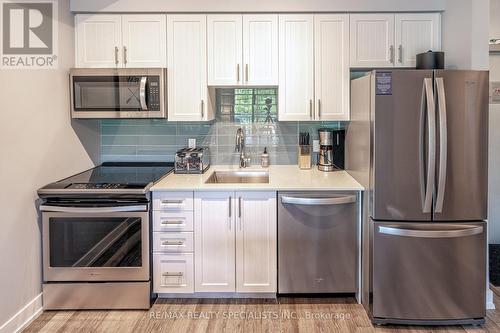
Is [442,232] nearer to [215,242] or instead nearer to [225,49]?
[215,242]

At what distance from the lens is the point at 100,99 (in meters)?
3.24

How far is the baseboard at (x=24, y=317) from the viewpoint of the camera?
2521mm

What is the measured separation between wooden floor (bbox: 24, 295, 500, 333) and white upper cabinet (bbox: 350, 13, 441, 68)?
1.84 m

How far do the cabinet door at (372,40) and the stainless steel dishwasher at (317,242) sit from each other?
1.09 m

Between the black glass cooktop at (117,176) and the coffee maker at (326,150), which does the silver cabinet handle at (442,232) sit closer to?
the coffee maker at (326,150)

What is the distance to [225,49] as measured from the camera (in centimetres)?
327

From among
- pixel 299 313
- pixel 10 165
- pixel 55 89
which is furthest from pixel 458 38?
pixel 10 165

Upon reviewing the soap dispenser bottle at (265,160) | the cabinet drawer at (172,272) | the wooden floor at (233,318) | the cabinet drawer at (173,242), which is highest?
the soap dispenser bottle at (265,160)

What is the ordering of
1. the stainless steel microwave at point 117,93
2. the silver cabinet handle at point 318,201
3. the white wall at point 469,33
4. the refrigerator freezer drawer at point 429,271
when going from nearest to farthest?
the refrigerator freezer drawer at point 429,271 → the white wall at point 469,33 → the silver cabinet handle at point 318,201 → the stainless steel microwave at point 117,93

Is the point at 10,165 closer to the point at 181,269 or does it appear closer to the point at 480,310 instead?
the point at 181,269

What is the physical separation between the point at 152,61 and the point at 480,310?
289cm

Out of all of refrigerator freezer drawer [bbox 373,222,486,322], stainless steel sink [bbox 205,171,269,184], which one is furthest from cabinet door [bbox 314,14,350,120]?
refrigerator freezer drawer [bbox 373,222,486,322]

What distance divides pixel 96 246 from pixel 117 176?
1.87ft

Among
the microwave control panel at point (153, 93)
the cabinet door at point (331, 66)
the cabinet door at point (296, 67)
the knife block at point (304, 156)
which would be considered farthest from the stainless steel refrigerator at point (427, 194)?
the microwave control panel at point (153, 93)
